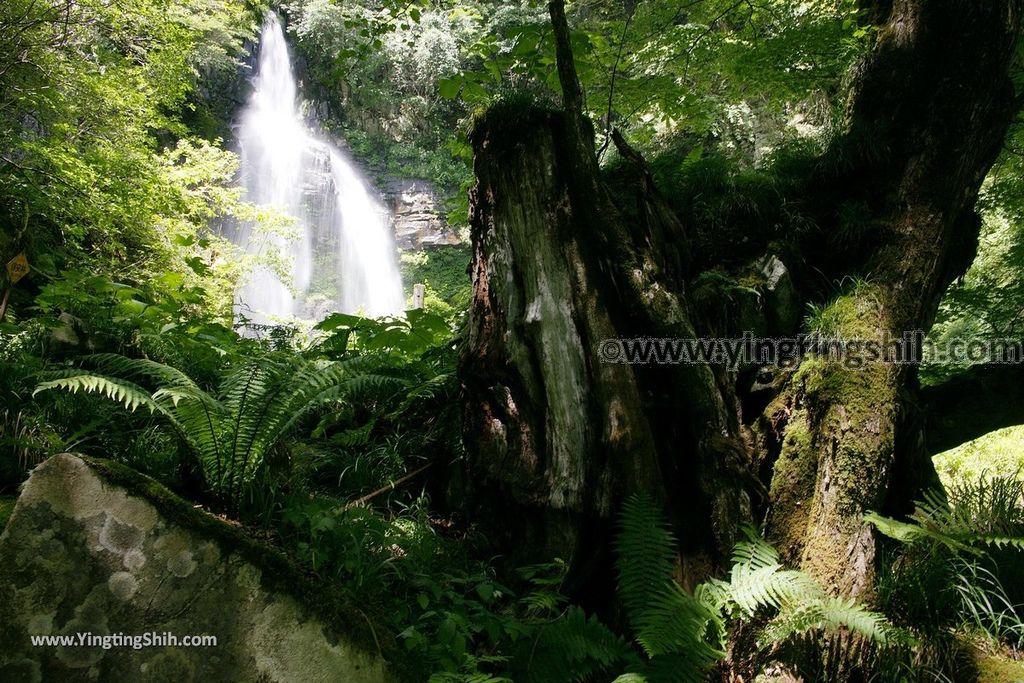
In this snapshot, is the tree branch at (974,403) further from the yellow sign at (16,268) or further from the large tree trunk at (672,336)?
the yellow sign at (16,268)

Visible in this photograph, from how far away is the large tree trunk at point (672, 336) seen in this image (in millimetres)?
2707

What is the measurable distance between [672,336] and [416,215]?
2120 cm

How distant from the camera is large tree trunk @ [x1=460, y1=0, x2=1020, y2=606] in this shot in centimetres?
271

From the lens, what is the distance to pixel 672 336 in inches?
113

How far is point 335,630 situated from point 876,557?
2243 mm

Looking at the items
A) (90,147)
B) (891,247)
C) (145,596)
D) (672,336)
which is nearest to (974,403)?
Result: (891,247)

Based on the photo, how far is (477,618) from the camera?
241 cm

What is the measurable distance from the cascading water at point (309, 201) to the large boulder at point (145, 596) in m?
18.8

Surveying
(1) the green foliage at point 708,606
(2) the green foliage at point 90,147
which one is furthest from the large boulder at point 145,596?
(2) the green foliage at point 90,147

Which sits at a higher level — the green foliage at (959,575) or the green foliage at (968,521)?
the green foliage at (968,521)

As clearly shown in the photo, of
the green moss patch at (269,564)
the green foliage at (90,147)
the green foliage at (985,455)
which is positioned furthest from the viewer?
the green foliage at (985,455)

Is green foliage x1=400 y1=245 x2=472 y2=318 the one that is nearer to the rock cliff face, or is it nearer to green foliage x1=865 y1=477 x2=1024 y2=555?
the rock cliff face

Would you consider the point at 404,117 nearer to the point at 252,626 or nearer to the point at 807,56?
the point at 807,56

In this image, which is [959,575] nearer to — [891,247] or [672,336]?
[672,336]
